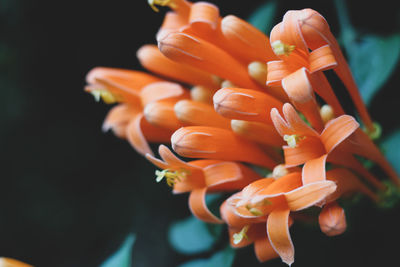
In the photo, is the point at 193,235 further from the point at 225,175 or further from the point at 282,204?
the point at 282,204

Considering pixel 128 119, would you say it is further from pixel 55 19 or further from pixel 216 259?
pixel 55 19

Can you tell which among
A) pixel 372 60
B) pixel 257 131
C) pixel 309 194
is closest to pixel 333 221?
pixel 309 194

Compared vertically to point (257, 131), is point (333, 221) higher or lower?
lower

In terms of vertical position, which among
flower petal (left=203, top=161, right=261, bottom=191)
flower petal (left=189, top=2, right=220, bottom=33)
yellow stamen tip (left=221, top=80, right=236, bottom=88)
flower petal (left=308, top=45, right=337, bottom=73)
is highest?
flower petal (left=189, top=2, right=220, bottom=33)

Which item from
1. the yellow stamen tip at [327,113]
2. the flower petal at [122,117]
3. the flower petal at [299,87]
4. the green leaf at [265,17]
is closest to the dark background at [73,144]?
the green leaf at [265,17]

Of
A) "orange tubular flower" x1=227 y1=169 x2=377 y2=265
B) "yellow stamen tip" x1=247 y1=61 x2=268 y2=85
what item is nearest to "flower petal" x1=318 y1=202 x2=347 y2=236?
"orange tubular flower" x1=227 y1=169 x2=377 y2=265

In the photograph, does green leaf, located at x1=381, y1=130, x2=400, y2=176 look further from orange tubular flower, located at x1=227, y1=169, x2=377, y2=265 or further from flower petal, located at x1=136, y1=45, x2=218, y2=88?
flower petal, located at x1=136, y1=45, x2=218, y2=88
